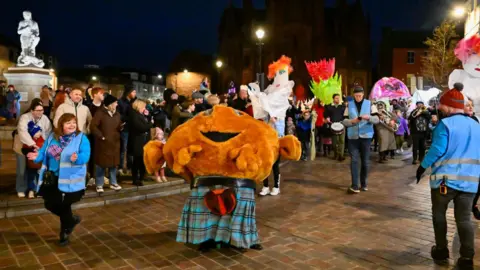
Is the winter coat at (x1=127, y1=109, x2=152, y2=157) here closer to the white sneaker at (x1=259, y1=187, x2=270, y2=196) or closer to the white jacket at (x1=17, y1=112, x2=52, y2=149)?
the white jacket at (x1=17, y1=112, x2=52, y2=149)

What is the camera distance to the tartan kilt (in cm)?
525

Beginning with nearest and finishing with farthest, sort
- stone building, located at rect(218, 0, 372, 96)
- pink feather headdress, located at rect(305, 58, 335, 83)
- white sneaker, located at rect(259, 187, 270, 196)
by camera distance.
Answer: white sneaker, located at rect(259, 187, 270, 196)
pink feather headdress, located at rect(305, 58, 335, 83)
stone building, located at rect(218, 0, 372, 96)

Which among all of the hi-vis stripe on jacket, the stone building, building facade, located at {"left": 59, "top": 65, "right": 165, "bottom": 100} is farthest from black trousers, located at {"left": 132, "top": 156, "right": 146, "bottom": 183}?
building facade, located at {"left": 59, "top": 65, "right": 165, "bottom": 100}

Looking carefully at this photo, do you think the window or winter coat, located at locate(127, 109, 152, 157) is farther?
the window

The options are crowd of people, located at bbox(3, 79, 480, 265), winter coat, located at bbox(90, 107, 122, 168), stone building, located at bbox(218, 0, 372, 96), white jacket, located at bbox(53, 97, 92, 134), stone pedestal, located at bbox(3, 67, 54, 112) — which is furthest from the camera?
stone building, located at bbox(218, 0, 372, 96)

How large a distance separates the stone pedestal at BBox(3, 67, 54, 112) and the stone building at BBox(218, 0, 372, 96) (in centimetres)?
3407

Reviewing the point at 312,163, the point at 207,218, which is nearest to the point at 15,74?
the point at 312,163

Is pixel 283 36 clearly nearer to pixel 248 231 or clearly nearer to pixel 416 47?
pixel 416 47

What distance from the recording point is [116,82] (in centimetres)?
8738

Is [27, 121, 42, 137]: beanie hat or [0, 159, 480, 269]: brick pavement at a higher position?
[27, 121, 42, 137]: beanie hat

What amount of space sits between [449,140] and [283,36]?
47.2 metres

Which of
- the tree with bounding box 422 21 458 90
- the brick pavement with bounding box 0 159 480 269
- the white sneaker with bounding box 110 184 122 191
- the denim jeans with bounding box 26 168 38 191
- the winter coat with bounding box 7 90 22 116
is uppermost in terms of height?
the tree with bounding box 422 21 458 90

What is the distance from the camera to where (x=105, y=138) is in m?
8.30

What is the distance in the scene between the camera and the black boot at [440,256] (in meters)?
5.08
